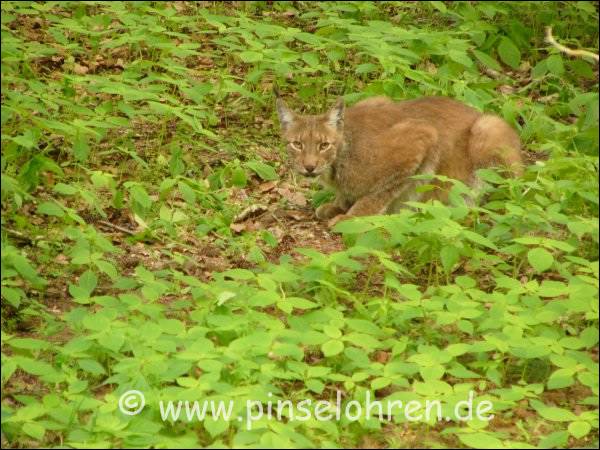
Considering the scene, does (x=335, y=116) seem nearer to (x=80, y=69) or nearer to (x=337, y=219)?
(x=337, y=219)

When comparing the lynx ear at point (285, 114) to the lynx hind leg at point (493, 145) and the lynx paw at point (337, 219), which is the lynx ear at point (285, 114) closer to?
the lynx paw at point (337, 219)

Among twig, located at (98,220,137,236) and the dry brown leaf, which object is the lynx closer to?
twig, located at (98,220,137,236)

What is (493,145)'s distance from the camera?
838 centimetres

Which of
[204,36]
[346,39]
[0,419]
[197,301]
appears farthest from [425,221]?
[204,36]

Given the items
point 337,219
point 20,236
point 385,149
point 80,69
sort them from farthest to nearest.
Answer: point 80,69 < point 385,149 < point 337,219 < point 20,236

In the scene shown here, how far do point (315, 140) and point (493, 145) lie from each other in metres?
1.35

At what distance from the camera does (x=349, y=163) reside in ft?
28.2

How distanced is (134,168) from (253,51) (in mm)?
1399

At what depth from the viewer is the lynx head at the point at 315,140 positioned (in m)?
8.44

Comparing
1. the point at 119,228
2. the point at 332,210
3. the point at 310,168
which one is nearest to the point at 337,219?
the point at 332,210

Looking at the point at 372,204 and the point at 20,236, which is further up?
the point at 20,236

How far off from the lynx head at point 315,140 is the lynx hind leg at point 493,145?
1.04 meters

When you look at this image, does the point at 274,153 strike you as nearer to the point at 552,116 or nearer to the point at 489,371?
the point at 552,116

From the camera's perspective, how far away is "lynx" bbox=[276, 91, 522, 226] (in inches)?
333
